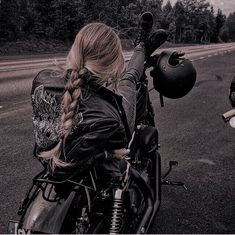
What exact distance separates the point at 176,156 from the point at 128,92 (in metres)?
3.42

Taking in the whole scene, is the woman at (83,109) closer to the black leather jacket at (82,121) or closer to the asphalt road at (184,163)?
the black leather jacket at (82,121)

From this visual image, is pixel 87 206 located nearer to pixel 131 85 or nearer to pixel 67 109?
pixel 67 109

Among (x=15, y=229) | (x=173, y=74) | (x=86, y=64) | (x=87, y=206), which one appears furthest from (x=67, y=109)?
(x=173, y=74)

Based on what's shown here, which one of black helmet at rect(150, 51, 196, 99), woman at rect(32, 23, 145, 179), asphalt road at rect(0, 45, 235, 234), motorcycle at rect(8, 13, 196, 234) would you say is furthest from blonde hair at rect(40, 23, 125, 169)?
asphalt road at rect(0, 45, 235, 234)

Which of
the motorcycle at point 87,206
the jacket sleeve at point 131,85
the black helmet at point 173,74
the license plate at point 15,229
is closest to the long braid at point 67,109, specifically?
the motorcycle at point 87,206

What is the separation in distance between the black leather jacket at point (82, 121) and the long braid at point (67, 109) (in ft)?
0.09

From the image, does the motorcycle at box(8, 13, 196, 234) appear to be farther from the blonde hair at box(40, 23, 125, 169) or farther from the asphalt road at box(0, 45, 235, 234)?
the asphalt road at box(0, 45, 235, 234)

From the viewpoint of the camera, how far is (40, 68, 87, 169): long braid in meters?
2.04

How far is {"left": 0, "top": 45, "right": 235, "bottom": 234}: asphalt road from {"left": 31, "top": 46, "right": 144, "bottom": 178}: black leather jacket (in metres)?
1.87

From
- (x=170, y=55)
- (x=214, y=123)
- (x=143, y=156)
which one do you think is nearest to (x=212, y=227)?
(x=143, y=156)

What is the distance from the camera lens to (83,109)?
2.10m

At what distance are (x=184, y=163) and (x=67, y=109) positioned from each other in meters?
3.77

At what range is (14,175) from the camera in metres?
5.07

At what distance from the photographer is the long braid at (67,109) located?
204 centimetres
